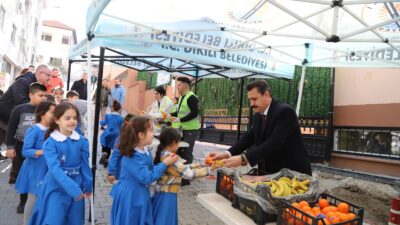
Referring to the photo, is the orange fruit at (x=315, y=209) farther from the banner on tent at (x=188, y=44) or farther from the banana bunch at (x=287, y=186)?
the banner on tent at (x=188, y=44)

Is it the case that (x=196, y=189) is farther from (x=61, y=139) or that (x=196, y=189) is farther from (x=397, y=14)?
(x=397, y=14)

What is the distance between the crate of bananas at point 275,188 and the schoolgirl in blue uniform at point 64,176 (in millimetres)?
1554

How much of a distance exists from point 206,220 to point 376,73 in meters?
5.90

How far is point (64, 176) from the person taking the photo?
2951mm

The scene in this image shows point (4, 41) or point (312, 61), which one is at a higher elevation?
A: point (4, 41)

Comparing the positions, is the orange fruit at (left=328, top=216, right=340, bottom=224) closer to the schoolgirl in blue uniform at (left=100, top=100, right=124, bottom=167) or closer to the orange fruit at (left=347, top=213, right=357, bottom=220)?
the orange fruit at (left=347, top=213, right=357, bottom=220)

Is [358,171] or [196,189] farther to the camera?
[358,171]

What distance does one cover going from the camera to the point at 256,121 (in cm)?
348

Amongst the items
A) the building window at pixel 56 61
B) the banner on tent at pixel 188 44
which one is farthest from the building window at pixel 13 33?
the building window at pixel 56 61

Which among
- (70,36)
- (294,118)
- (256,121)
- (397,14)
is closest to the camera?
(294,118)

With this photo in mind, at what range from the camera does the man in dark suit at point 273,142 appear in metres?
2.96

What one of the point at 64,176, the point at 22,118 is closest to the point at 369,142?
the point at 64,176

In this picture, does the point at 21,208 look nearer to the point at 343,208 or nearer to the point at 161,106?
the point at 161,106

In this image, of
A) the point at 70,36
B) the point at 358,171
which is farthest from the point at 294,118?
the point at 70,36
